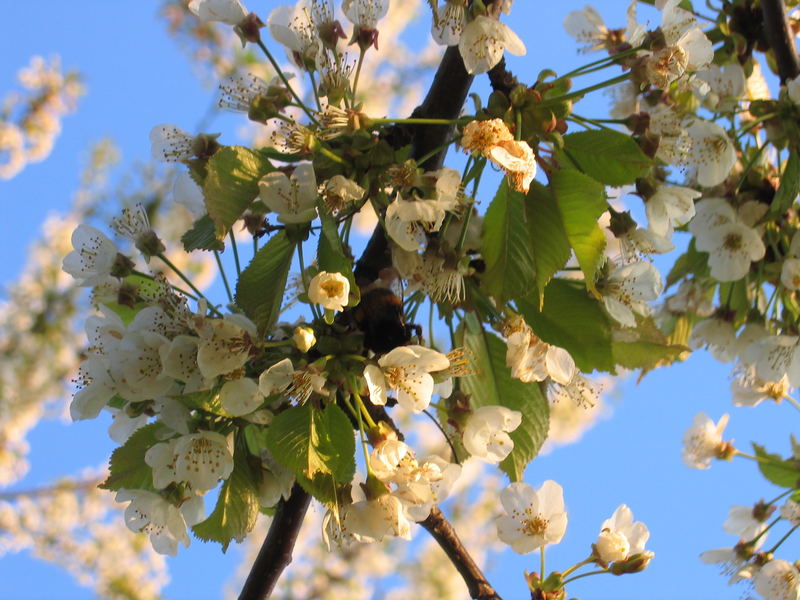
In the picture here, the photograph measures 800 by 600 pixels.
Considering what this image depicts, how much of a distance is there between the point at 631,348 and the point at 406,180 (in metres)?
0.53

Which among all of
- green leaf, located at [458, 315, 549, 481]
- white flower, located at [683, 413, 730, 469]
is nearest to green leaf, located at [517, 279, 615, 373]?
green leaf, located at [458, 315, 549, 481]

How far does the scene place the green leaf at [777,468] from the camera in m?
1.85

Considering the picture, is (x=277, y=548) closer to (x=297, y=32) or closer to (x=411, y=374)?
(x=411, y=374)

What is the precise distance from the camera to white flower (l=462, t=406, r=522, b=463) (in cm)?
127

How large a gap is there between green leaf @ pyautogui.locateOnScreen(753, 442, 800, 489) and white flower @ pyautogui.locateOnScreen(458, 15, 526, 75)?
1.19 meters

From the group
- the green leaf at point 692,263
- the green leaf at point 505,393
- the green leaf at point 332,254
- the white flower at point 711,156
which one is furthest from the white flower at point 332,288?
the green leaf at point 692,263

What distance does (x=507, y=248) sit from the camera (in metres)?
1.17

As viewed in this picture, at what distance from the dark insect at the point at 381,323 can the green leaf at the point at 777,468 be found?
109cm

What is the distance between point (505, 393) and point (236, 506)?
0.47 meters

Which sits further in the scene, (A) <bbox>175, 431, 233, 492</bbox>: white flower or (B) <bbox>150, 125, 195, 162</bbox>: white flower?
(B) <bbox>150, 125, 195, 162</bbox>: white flower

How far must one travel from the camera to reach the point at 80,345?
5.67 meters

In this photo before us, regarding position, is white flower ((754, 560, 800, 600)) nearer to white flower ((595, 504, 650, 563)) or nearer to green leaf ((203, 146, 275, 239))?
white flower ((595, 504, 650, 563))

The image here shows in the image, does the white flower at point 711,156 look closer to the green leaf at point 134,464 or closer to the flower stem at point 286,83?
the flower stem at point 286,83

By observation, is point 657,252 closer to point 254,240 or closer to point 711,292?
point 254,240
